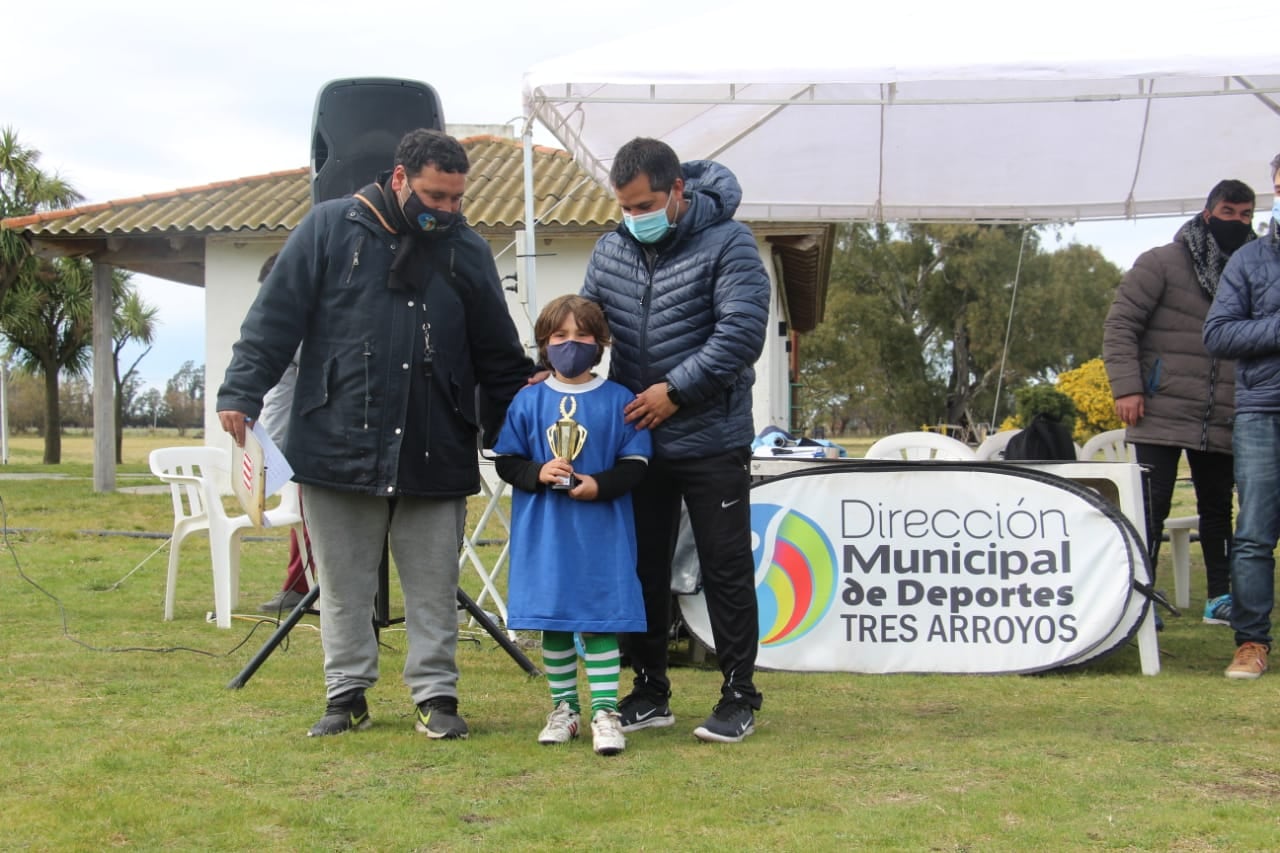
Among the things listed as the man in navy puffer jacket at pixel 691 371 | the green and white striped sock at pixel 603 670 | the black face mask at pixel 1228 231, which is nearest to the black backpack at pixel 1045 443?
the black face mask at pixel 1228 231

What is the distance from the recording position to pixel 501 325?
455 centimetres

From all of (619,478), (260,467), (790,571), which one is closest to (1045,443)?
(790,571)

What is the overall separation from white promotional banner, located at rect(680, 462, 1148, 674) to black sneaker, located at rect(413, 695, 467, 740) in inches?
57.0

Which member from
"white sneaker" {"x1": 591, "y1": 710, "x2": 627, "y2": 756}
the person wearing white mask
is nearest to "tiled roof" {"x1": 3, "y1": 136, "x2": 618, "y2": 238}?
the person wearing white mask

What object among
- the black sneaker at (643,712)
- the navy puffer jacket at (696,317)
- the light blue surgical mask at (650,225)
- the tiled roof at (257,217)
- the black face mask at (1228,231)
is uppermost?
the tiled roof at (257,217)

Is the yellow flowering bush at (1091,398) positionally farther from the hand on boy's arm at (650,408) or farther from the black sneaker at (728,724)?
the hand on boy's arm at (650,408)

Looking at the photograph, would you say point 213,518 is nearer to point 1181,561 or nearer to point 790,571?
point 790,571

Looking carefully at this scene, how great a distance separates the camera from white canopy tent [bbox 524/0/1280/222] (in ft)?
18.1

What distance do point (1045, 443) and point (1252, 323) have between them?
1.35 metres

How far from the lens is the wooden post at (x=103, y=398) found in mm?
15984

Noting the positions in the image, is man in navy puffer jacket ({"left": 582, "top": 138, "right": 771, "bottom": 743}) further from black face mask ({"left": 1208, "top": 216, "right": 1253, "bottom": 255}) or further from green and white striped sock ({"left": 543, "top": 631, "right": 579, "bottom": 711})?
black face mask ({"left": 1208, "top": 216, "right": 1253, "bottom": 255})

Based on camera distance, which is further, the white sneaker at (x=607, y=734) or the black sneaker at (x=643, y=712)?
the black sneaker at (x=643, y=712)

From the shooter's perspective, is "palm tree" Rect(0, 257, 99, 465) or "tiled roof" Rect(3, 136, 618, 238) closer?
"tiled roof" Rect(3, 136, 618, 238)

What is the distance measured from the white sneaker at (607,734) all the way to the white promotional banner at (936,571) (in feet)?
4.63
